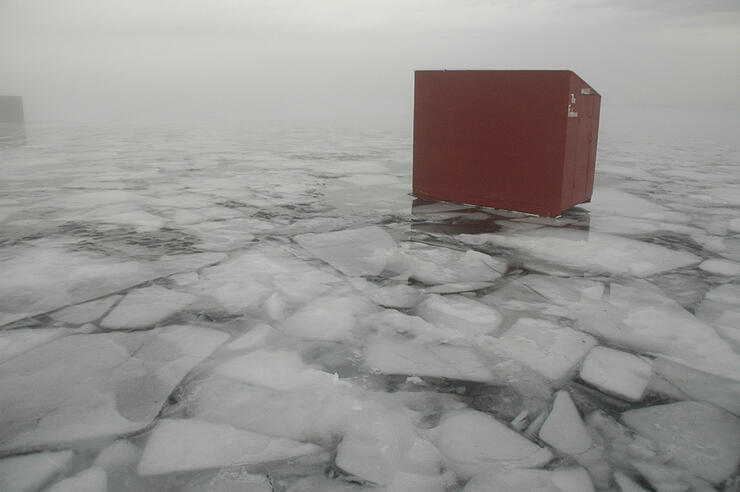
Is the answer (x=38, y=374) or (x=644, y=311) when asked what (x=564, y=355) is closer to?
(x=644, y=311)

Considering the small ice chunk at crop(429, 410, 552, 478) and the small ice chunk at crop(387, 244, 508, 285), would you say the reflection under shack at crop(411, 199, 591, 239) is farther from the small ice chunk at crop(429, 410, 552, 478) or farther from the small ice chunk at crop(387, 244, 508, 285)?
the small ice chunk at crop(429, 410, 552, 478)

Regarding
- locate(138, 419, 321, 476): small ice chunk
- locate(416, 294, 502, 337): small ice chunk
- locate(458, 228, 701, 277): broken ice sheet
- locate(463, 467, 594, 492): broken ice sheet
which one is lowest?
locate(463, 467, 594, 492): broken ice sheet

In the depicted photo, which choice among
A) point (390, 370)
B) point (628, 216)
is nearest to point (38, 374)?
point (390, 370)

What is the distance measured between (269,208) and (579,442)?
238cm

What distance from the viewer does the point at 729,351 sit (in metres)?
1.41

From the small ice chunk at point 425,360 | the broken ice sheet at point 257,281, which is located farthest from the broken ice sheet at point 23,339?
the small ice chunk at point 425,360

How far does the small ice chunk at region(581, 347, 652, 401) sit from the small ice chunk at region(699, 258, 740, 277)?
0.97 metres

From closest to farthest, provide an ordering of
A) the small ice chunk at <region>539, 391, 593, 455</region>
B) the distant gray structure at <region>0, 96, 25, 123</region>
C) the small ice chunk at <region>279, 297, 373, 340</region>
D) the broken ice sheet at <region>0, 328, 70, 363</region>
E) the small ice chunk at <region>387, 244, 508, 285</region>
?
the small ice chunk at <region>539, 391, 593, 455</region>, the broken ice sheet at <region>0, 328, 70, 363</region>, the small ice chunk at <region>279, 297, 373, 340</region>, the small ice chunk at <region>387, 244, 508, 285</region>, the distant gray structure at <region>0, 96, 25, 123</region>

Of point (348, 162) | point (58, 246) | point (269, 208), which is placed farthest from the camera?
point (348, 162)

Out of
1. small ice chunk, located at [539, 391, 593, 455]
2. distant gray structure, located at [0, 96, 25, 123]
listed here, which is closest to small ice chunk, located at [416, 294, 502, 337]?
small ice chunk, located at [539, 391, 593, 455]

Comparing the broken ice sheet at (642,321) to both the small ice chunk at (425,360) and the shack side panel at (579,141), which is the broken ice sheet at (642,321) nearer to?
the small ice chunk at (425,360)

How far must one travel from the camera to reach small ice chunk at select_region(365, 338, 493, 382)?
1.28 meters

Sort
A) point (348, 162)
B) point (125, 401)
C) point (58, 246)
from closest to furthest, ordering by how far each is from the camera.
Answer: point (125, 401) < point (58, 246) < point (348, 162)

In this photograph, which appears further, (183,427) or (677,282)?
(677,282)
